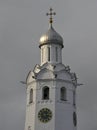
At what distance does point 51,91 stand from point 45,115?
2.35 meters

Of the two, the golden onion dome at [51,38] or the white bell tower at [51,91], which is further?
the golden onion dome at [51,38]

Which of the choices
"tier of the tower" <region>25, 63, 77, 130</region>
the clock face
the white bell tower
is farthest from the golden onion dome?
the clock face

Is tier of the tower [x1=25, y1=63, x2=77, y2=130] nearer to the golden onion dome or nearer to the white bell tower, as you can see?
the white bell tower

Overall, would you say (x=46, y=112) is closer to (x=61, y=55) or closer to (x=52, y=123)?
(x=52, y=123)

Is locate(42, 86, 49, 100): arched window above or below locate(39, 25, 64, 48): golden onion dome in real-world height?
below

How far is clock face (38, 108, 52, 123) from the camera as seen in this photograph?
44.9m

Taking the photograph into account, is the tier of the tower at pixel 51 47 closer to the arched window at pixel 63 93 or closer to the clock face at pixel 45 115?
the arched window at pixel 63 93

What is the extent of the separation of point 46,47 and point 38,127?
7850 mm

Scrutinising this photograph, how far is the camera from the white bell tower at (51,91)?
4497cm

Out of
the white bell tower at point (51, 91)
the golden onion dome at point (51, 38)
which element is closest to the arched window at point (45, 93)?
the white bell tower at point (51, 91)

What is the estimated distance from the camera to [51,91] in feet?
151

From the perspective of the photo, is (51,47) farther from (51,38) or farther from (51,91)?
(51,91)

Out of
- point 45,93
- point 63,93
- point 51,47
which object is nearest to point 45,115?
point 45,93

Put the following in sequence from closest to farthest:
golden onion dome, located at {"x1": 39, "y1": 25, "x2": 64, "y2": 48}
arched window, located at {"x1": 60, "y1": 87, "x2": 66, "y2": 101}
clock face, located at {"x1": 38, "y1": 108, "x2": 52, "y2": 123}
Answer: clock face, located at {"x1": 38, "y1": 108, "x2": 52, "y2": 123}, arched window, located at {"x1": 60, "y1": 87, "x2": 66, "y2": 101}, golden onion dome, located at {"x1": 39, "y1": 25, "x2": 64, "y2": 48}
